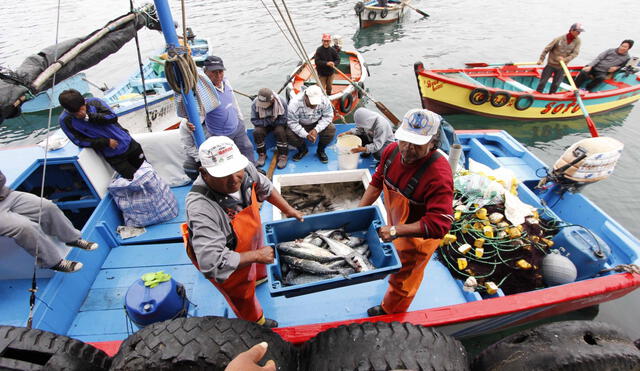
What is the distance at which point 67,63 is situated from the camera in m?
2.62

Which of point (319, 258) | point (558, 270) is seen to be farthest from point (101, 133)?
point (558, 270)

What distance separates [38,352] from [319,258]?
220 centimetres

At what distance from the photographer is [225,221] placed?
2479 mm

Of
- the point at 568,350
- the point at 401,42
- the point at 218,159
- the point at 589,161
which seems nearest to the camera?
the point at 568,350

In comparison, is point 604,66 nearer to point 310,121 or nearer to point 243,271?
point 310,121

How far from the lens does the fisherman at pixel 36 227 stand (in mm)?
2988

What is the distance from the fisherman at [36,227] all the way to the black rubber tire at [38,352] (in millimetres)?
905

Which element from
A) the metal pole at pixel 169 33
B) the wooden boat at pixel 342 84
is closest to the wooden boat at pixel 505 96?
the wooden boat at pixel 342 84

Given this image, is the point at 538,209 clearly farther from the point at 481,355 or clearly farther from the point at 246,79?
the point at 246,79

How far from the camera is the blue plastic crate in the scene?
2371 millimetres

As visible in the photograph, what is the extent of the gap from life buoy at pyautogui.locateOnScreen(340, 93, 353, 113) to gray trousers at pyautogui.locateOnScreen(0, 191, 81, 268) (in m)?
6.90

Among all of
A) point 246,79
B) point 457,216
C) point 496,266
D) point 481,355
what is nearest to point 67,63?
point 481,355

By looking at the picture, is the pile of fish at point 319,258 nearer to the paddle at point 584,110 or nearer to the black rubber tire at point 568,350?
the black rubber tire at point 568,350

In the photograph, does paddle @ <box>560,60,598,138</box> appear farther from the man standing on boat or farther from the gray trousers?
the gray trousers
